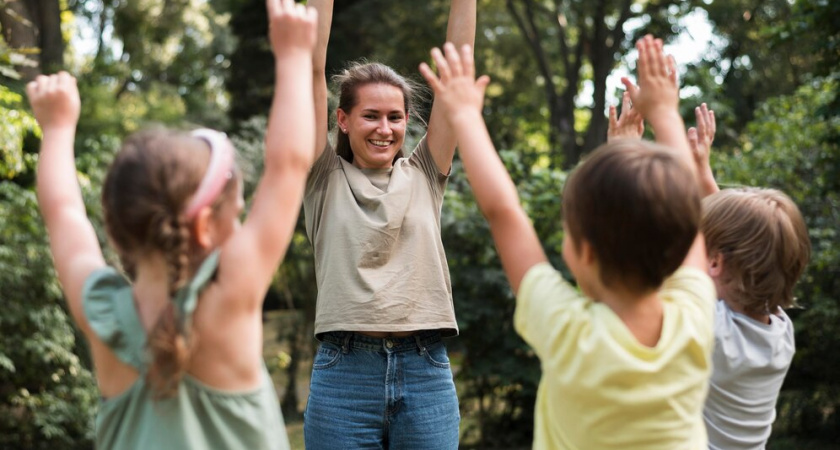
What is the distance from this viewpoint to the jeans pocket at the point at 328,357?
9.19 feet

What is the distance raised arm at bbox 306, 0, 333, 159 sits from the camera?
2705mm

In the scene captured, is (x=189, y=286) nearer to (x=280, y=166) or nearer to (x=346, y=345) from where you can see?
(x=280, y=166)

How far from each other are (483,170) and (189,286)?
67 centimetres

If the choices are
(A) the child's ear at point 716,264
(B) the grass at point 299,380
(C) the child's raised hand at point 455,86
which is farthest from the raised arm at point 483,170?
(B) the grass at point 299,380

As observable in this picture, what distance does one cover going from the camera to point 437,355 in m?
2.88

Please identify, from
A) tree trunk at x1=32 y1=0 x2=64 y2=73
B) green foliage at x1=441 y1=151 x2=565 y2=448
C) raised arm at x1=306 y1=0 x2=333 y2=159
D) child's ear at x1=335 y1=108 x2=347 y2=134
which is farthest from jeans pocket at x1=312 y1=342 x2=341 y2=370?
tree trunk at x1=32 y1=0 x2=64 y2=73

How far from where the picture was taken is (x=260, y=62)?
17.8 meters

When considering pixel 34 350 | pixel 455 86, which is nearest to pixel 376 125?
pixel 455 86

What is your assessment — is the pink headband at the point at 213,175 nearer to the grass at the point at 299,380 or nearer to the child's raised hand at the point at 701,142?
the child's raised hand at the point at 701,142

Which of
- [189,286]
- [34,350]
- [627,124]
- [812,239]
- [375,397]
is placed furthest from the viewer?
[812,239]

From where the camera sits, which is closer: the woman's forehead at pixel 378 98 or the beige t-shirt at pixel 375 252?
the beige t-shirt at pixel 375 252

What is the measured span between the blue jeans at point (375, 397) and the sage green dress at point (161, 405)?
96cm

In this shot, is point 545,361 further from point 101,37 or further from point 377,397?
point 101,37

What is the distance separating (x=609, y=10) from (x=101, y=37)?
13.9 metres
